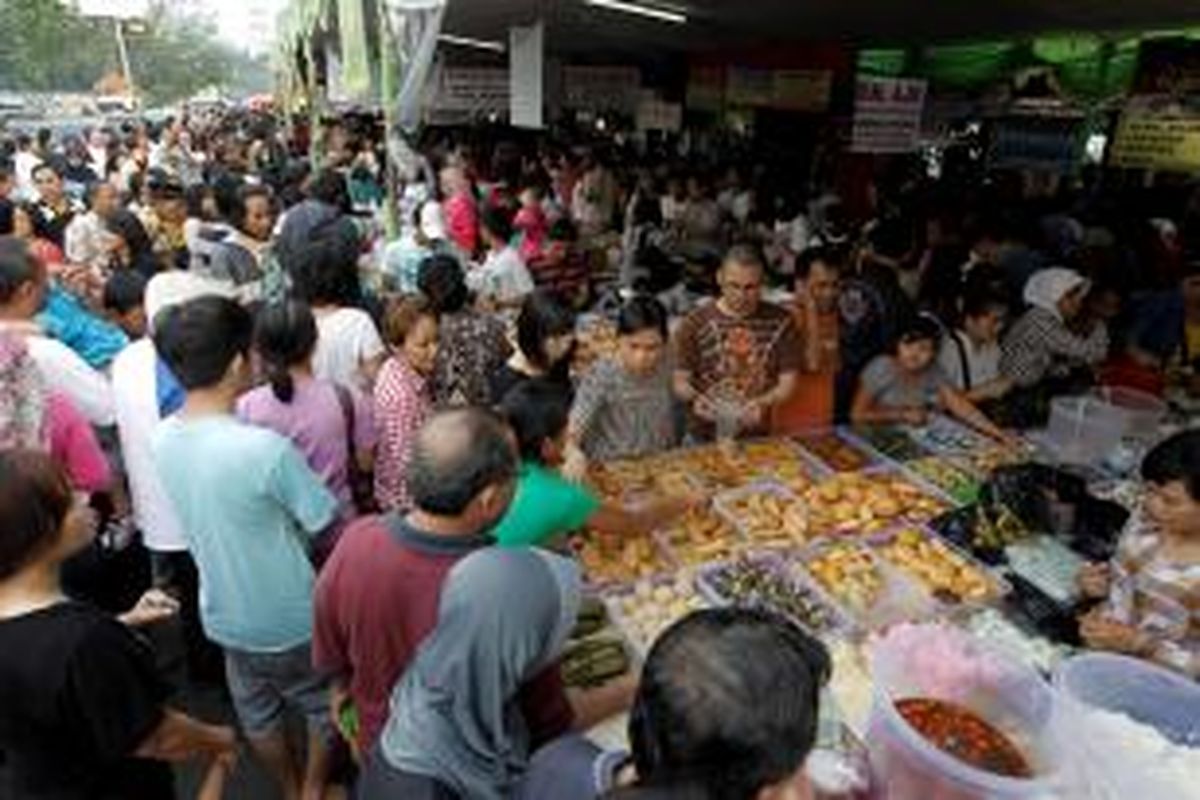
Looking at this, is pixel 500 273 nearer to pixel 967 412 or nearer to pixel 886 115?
pixel 967 412

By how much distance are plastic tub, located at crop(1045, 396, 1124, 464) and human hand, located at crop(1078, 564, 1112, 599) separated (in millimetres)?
1467

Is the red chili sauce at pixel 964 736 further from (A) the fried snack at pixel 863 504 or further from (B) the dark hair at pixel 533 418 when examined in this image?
(A) the fried snack at pixel 863 504

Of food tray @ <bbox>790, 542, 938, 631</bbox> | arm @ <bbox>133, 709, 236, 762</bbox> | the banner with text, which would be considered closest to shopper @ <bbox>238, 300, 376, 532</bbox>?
arm @ <bbox>133, 709, 236, 762</bbox>

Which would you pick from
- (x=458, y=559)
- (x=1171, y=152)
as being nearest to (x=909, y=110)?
(x=1171, y=152)

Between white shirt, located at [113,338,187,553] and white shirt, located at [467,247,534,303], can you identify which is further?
white shirt, located at [467,247,534,303]

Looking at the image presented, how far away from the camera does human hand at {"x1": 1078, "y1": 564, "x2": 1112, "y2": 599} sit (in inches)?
100

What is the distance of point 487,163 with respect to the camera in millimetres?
13602

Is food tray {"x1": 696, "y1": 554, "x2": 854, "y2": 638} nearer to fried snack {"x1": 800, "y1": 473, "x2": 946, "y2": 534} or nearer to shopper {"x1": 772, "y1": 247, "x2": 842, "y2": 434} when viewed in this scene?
fried snack {"x1": 800, "y1": 473, "x2": 946, "y2": 534}

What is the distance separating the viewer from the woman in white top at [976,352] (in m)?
4.37

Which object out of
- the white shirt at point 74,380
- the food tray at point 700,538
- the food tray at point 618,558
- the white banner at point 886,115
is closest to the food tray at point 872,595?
the food tray at point 700,538

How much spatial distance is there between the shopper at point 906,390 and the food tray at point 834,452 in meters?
0.22

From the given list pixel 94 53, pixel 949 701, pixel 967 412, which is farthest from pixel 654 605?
pixel 94 53

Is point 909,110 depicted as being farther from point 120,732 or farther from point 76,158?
point 76,158

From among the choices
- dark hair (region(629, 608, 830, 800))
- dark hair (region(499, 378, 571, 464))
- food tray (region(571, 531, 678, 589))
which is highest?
dark hair (region(499, 378, 571, 464))
